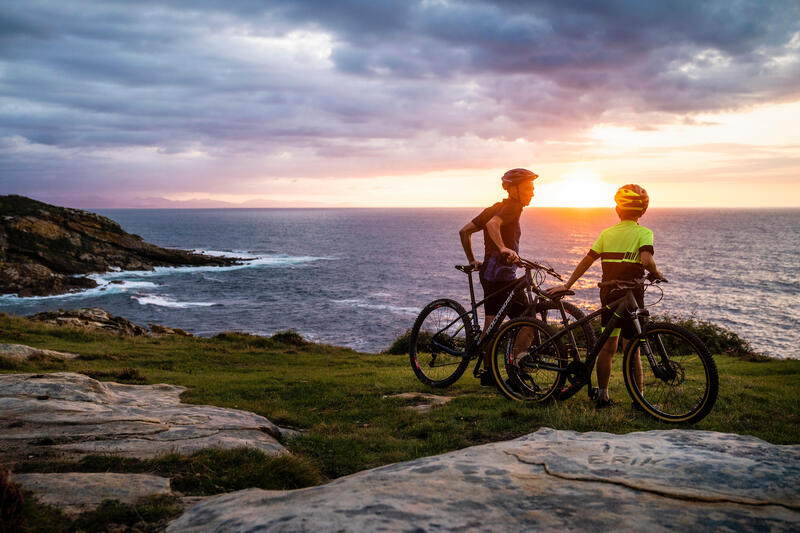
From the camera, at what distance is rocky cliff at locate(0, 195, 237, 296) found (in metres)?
63.6

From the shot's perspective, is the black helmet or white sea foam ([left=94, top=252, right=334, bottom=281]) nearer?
the black helmet

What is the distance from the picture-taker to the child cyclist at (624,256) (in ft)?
23.8

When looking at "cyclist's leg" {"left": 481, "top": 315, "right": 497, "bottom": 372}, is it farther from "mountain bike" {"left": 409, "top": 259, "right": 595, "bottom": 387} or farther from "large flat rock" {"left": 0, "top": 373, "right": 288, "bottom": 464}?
"large flat rock" {"left": 0, "top": 373, "right": 288, "bottom": 464}

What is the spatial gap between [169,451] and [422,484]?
3.17m

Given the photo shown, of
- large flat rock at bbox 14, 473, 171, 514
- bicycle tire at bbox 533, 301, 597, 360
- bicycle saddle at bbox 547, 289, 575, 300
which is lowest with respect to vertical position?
large flat rock at bbox 14, 473, 171, 514

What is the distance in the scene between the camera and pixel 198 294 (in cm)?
6775

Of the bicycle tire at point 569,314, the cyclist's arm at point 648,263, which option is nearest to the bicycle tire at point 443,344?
the bicycle tire at point 569,314

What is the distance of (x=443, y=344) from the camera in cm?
998

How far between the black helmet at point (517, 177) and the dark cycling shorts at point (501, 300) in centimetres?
176

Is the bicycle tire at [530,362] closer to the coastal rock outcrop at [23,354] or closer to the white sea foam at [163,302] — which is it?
the coastal rock outcrop at [23,354]

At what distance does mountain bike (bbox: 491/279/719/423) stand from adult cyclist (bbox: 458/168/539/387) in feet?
2.34

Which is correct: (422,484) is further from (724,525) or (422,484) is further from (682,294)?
(682,294)

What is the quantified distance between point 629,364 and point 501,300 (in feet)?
8.55

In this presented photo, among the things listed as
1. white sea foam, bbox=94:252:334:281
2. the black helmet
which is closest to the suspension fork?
the black helmet
